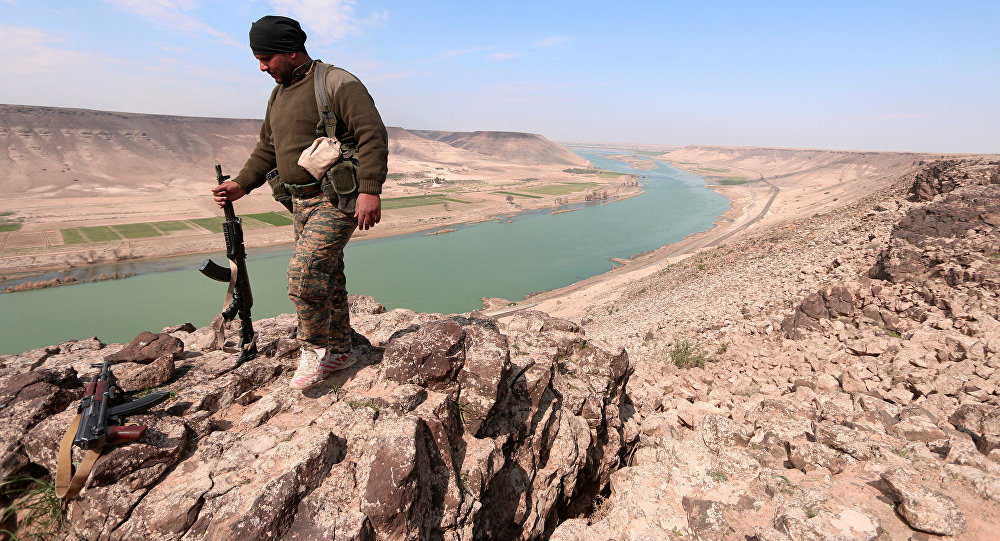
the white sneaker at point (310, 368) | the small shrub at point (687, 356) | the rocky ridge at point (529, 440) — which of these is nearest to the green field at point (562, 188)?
the small shrub at point (687, 356)

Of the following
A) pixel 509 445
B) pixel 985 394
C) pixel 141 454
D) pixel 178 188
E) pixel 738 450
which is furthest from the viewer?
pixel 178 188

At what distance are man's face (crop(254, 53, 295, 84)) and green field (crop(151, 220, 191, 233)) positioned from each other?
176 feet

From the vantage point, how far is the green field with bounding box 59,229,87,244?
3943 cm

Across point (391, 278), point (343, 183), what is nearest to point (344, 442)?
point (343, 183)

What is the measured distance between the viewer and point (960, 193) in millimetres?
13461

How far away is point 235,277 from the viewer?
4.25 m

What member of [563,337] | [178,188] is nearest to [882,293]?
[563,337]

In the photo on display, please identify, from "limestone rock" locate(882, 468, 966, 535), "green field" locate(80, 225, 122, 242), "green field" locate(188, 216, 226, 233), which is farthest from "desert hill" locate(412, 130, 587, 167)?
"limestone rock" locate(882, 468, 966, 535)

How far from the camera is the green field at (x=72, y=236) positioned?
39.4 metres

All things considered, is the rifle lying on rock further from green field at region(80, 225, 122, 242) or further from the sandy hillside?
green field at region(80, 225, 122, 242)

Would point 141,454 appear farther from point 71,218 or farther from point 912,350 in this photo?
→ point 71,218

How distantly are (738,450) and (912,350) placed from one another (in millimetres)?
4966

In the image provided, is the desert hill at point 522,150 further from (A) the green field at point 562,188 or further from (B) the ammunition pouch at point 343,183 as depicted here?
(B) the ammunition pouch at point 343,183

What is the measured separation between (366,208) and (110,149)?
368 feet
